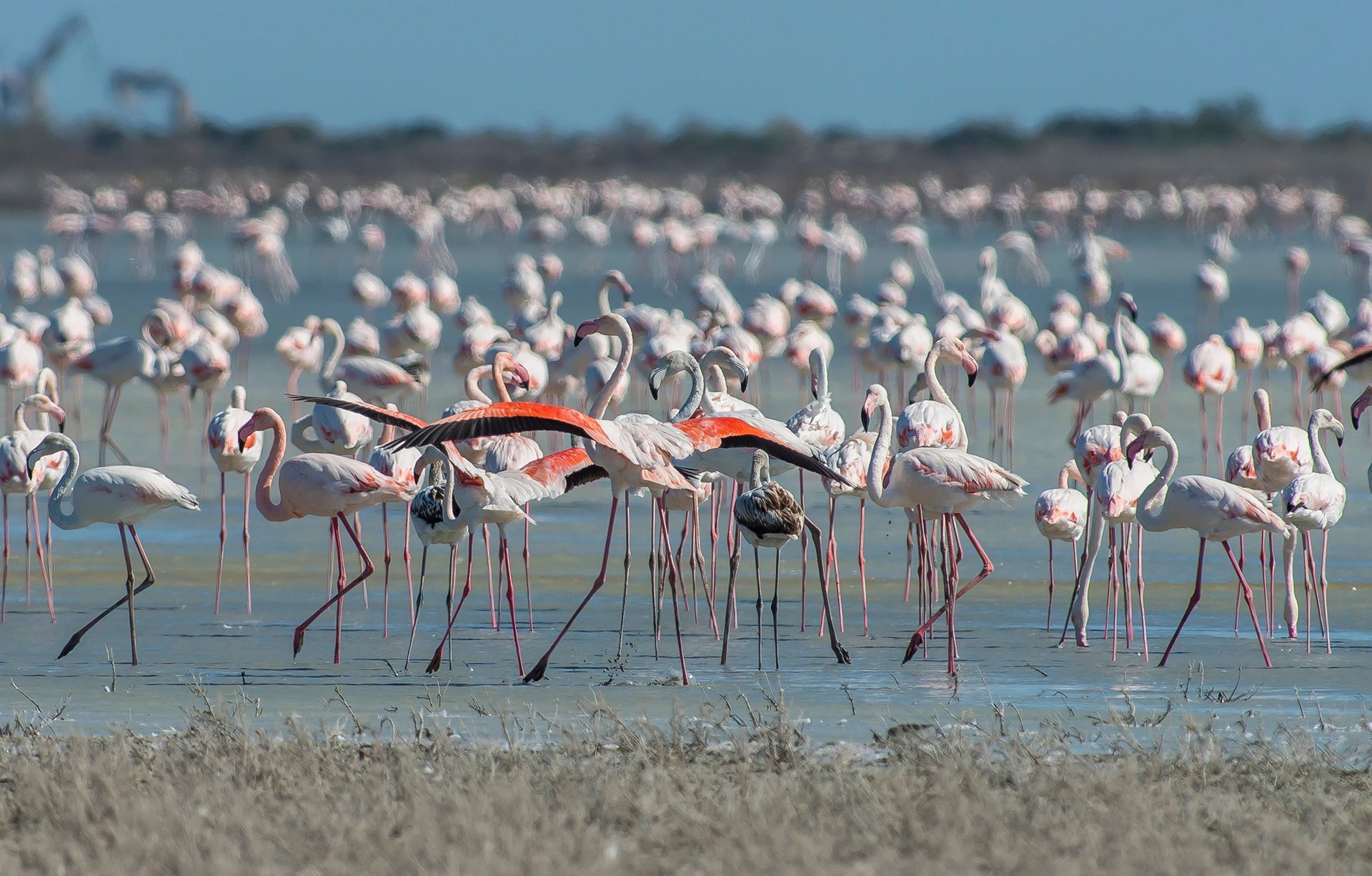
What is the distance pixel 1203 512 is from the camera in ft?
21.1

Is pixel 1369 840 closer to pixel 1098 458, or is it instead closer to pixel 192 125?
pixel 1098 458

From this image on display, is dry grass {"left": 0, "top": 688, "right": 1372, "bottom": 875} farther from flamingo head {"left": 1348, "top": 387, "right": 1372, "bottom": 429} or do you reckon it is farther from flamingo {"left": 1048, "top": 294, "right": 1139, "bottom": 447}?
flamingo {"left": 1048, "top": 294, "right": 1139, "bottom": 447}

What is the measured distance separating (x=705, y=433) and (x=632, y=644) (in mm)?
928

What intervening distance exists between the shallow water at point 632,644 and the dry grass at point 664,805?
50 cm

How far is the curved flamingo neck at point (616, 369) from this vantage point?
270 inches

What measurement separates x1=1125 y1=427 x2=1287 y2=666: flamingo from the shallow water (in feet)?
1.07

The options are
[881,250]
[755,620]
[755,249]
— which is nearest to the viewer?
[755,620]

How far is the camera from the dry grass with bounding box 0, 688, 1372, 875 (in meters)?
4.03

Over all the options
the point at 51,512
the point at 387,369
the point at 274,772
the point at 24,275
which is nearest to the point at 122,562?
the point at 51,512

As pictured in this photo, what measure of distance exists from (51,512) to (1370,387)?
204 inches

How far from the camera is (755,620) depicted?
750 centimetres

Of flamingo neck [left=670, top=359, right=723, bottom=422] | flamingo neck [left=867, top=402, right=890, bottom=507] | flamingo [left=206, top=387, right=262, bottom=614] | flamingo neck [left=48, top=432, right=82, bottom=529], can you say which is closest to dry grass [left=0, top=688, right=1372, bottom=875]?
flamingo neck [left=48, top=432, right=82, bottom=529]

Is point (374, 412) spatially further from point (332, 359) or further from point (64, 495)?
point (332, 359)

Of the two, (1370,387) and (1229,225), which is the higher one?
(1229,225)
